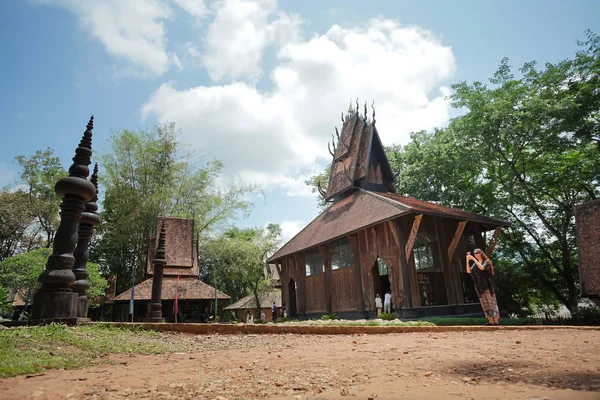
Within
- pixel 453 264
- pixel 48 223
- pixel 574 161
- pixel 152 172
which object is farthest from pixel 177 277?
pixel 574 161

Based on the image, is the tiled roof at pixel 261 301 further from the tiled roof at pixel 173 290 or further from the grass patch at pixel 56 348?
the grass patch at pixel 56 348

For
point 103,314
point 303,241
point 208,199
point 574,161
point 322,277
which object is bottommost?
point 103,314

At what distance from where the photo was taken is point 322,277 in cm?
1830

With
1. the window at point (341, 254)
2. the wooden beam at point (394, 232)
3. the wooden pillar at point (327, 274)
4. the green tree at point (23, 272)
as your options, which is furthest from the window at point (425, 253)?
the green tree at point (23, 272)

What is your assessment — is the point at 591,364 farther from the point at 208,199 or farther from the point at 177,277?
the point at 208,199

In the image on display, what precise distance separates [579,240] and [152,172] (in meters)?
25.8

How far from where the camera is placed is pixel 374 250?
15.2 meters

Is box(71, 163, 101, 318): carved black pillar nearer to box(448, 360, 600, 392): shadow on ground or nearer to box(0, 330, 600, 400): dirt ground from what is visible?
box(0, 330, 600, 400): dirt ground

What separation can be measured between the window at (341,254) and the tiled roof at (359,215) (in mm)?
717

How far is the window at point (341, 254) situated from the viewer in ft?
55.1

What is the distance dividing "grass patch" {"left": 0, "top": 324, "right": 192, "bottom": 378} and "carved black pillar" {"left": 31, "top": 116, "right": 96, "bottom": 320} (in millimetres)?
583

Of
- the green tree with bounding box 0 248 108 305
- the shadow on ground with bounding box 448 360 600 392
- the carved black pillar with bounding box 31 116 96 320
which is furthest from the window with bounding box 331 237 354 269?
the shadow on ground with bounding box 448 360 600 392

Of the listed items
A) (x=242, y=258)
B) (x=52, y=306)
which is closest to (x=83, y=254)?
(x=52, y=306)

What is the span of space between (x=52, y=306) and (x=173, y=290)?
49.4 feet
